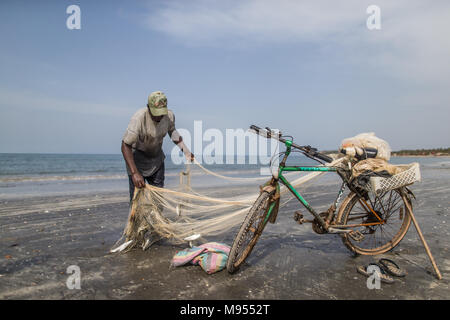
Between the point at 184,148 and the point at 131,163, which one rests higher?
the point at 184,148

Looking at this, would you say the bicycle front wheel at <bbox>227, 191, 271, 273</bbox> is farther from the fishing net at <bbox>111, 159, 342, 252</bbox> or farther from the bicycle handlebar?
the bicycle handlebar

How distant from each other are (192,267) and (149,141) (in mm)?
1898

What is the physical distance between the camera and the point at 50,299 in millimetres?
2830

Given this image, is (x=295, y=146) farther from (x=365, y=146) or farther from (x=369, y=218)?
(x=369, y=218)

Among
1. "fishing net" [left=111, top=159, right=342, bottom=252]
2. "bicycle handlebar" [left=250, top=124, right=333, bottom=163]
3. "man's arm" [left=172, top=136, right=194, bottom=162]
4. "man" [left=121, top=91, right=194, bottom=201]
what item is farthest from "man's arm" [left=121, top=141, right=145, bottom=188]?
"bicycle handlebar" [left=250, top=124, right=333, bottom=163]

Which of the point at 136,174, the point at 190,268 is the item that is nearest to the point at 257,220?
the point at 190,268

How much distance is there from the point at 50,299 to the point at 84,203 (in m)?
5.60

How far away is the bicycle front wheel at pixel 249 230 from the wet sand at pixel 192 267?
0.59 feet

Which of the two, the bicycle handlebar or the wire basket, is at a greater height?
the bicycle handlebar

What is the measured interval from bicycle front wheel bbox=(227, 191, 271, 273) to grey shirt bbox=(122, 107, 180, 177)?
74.4 inches

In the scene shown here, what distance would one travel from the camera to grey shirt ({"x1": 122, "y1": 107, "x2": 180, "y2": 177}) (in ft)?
13.6

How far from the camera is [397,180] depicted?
3664mm

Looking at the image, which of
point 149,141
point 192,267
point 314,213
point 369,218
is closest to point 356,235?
point 369,218
